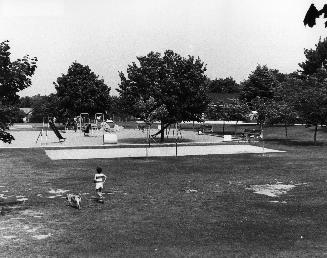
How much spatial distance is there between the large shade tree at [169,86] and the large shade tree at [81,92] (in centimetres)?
3121

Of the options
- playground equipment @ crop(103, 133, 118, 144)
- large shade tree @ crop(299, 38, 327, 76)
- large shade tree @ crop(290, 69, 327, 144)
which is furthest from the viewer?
large shade tree @ crop(299, 38, 327, 76)

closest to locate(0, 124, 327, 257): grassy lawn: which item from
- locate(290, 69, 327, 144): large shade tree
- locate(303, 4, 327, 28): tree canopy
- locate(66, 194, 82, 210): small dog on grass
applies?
locate(66, 194, 82, 210): small dog on grass

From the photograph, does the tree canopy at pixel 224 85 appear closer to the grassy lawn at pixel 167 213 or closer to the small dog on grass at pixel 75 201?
the grassy lawn at pixel 167 213

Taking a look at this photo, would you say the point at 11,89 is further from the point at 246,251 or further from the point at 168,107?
the point at 168,107

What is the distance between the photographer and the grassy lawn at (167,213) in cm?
1110

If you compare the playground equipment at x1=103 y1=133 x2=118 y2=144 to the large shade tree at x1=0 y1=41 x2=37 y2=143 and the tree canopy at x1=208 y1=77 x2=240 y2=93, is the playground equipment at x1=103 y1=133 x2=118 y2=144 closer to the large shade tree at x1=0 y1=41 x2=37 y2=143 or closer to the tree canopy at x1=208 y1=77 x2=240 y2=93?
the large shade tree at x1=0 y1=41 x2=37 y2=143

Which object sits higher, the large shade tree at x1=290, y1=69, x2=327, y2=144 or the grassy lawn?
the large shade tree at x1=290, y1=69, x2=327, y2=144

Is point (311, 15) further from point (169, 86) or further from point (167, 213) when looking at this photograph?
point (169, 86)

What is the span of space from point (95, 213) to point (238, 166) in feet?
43.6

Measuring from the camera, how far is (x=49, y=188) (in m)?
19.4

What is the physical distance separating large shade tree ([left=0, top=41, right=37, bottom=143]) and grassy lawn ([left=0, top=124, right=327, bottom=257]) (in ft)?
9.95

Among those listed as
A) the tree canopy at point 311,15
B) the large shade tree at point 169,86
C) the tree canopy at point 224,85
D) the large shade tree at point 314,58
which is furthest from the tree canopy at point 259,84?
the tree canopy at point 224,85

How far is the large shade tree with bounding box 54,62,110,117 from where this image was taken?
76188 mm

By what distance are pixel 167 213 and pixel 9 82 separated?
723 cm
